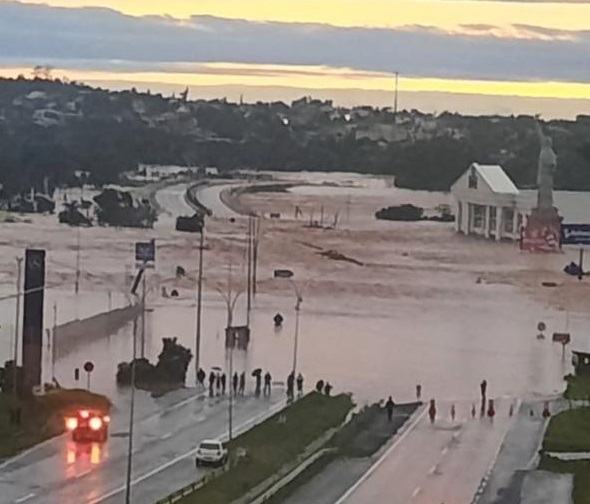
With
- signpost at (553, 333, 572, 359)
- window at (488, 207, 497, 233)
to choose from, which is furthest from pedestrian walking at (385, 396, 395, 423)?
window at (488, 207, 497, 233)

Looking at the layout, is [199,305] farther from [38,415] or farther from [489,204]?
[38,415]

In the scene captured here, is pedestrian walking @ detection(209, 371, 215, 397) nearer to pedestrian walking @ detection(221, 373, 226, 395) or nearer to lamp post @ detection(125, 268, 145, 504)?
pedestrian walking @ detection(221, 373, 226, 395)

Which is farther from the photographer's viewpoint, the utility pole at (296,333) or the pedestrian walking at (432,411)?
the utility pole at (296,333)

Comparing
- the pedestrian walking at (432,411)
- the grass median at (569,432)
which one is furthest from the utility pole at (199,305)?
the grass median at (569,432)

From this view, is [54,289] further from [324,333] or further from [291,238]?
[291,238]

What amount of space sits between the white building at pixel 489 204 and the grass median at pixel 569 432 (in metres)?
10.9

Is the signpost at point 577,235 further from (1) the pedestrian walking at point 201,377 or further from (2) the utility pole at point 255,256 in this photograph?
(1) the pedestrian walking at point 201,377

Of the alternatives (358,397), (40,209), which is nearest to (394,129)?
(40,209)

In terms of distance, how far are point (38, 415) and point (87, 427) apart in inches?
22.6

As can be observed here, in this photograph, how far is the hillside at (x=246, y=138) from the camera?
75.4 ft

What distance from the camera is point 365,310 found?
16641mm

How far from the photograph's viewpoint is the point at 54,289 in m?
16.6

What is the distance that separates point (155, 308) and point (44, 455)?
8568mm

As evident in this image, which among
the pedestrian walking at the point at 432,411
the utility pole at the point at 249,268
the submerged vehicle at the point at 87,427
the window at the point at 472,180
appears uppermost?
the window at the point at 472,180
